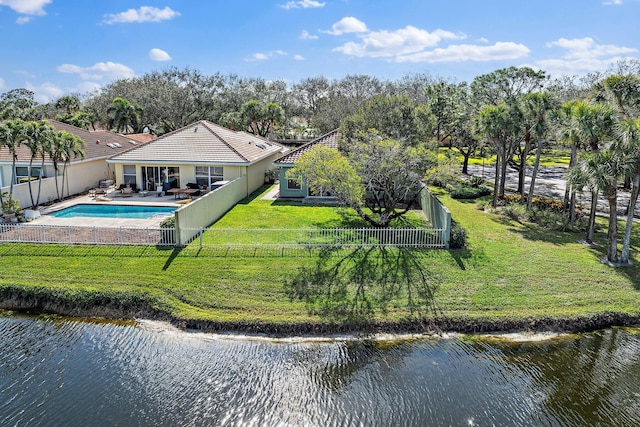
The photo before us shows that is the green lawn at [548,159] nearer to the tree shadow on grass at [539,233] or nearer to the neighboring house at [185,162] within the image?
the tree shadow on grass at [539,233]

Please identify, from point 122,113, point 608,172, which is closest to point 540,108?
point 608,172

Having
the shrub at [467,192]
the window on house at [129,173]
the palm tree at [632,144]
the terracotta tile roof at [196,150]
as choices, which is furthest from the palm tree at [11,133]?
the palm tree at [632,144]

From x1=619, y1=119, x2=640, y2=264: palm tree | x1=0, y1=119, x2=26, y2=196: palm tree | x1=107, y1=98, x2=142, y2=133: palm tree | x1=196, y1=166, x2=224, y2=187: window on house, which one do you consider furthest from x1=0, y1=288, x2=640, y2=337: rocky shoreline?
x1=107, y1=98, x2=142, y2=133: palm tree

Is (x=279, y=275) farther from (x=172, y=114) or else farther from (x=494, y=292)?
(x=172, y=114)

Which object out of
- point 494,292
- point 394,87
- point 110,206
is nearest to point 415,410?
point 494,292

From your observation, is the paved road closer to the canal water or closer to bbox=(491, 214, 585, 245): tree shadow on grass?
bbox=(491, 214, 585, 245): tree shadow on grass

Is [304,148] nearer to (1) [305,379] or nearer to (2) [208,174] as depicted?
(2) [208,174]
